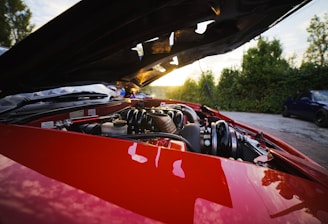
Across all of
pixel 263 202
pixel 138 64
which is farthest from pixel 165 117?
pixel 263 202

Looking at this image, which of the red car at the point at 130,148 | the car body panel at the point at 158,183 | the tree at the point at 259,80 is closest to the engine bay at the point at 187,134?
the red car at the point at 130,148

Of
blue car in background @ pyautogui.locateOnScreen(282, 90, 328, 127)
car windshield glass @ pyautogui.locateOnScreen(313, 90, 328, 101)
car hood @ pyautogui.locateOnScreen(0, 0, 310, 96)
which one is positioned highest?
car hood @ pyautogui.locateOnScreen(0, 0, 310, 96)

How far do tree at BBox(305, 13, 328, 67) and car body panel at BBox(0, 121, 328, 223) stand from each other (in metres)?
14.3

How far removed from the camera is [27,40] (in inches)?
35.2

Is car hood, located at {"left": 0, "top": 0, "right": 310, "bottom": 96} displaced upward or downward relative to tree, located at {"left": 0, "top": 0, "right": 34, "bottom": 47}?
downward

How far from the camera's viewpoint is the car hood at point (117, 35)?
0.86m

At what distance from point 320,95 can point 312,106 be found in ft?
1.79

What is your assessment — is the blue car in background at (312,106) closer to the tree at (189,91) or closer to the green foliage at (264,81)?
the green foliage at (264,81)

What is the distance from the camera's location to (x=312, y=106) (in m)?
6.12

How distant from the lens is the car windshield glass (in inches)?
233

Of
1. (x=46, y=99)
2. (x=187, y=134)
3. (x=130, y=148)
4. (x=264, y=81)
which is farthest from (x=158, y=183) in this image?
(x=264, y=81)

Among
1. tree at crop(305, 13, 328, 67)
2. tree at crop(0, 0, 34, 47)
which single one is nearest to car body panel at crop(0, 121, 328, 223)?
tree at crop(305, 13, 328, 67)

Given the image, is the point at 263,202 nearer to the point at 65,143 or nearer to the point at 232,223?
the point at 232,223

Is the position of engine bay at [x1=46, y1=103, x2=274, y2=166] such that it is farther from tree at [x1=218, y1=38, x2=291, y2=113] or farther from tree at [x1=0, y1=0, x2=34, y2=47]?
tree at [x1=0, y1=0, x2=34, y2=47]
